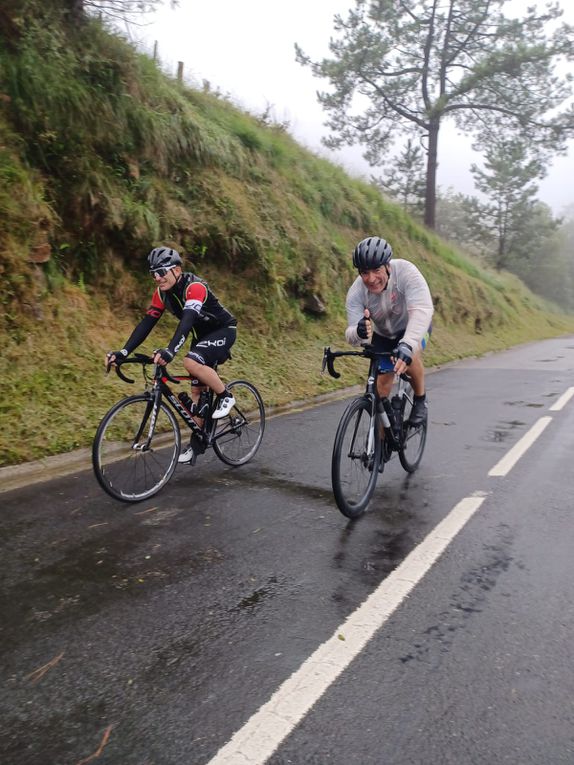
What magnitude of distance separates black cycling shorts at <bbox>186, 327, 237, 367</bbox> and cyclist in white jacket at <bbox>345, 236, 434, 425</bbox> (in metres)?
1.29

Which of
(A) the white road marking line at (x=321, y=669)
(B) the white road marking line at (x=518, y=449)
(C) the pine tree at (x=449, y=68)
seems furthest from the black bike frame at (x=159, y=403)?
(C) the pine tree at (x=449, y=68)

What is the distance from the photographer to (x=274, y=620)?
3.10 meters

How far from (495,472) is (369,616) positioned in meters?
3.12

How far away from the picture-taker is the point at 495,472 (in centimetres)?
580

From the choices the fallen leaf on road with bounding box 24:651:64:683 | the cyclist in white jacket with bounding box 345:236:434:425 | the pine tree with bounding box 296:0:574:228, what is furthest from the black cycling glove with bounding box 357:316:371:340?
the pine tree with bounding box 296:0:574:228

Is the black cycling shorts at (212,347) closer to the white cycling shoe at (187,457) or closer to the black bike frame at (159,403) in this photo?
the black bike frame at (159,403)

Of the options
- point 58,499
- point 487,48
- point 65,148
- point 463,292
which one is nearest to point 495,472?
point 58,499

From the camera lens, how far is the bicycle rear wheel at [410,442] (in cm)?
561

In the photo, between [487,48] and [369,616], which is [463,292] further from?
[369,616]

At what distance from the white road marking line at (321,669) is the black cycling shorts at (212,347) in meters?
2.53

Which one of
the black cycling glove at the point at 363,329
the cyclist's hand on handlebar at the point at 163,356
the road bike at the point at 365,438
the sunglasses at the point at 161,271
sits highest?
the sunglasses at the point at 161,271

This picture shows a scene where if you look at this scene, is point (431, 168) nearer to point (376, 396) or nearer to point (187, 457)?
point (376, 396)

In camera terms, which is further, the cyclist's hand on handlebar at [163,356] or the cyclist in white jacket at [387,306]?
the cyclist's hand on handlebar at [163,356]

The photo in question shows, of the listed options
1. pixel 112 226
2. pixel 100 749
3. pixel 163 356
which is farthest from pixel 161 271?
pixel 112 226
